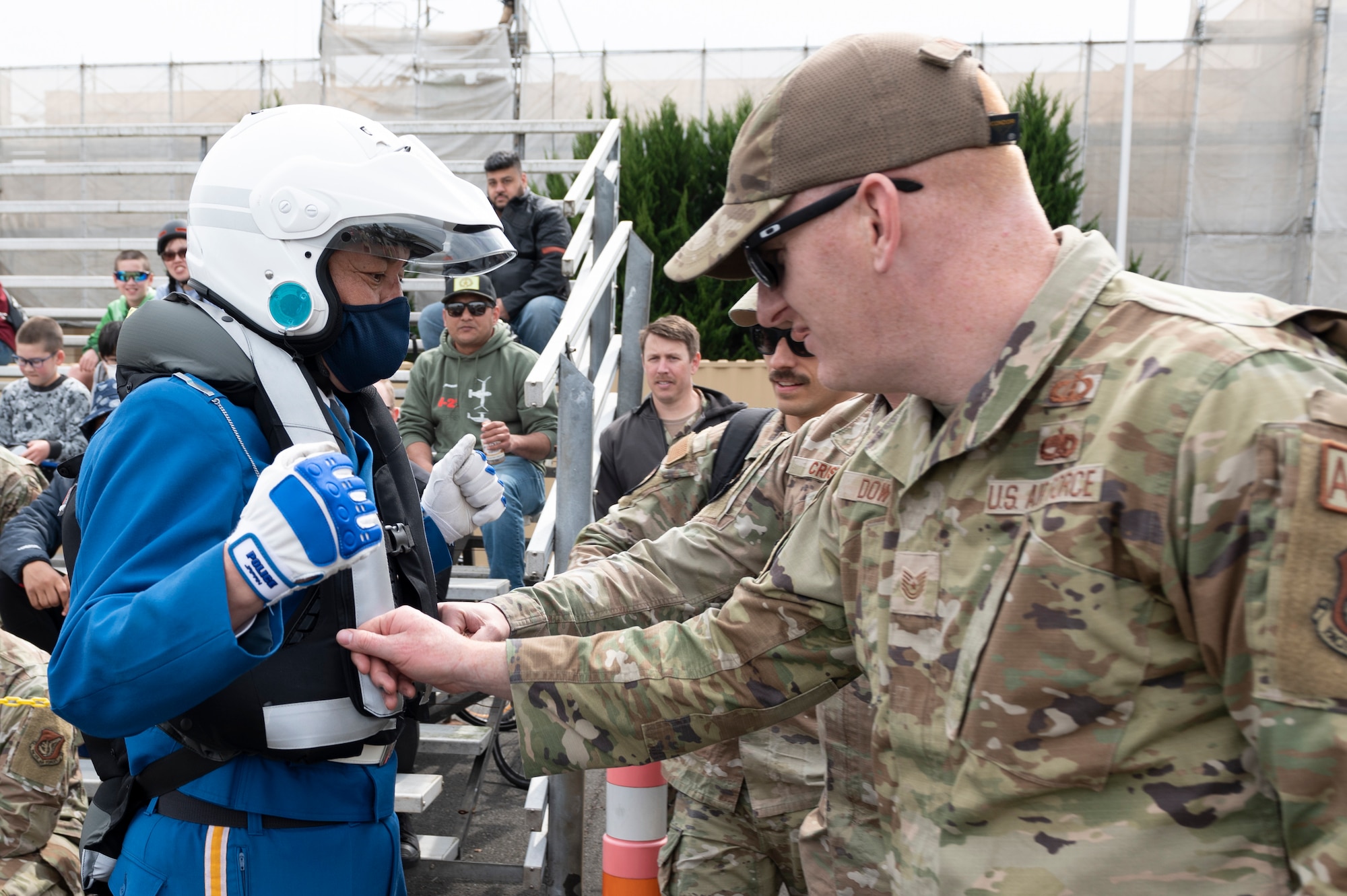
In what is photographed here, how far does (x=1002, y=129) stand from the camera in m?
1.43

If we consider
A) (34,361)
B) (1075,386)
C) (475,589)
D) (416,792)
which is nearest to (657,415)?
(475,589)

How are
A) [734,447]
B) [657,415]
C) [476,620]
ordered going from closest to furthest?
[476,620] → [734,447] → [657,415]

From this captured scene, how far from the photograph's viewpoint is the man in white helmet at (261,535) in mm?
1604

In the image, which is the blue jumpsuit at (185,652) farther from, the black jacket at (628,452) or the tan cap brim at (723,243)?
the black jacket at (628,452)

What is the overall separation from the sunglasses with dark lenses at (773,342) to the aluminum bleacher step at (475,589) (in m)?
1.84

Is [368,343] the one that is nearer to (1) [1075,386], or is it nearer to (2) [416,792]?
(1) [1075,386]

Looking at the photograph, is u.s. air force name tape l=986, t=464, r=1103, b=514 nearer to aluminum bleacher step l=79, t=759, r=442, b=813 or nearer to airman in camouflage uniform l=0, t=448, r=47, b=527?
aluminum bleacher step l=79, t=759, r=442, b=813

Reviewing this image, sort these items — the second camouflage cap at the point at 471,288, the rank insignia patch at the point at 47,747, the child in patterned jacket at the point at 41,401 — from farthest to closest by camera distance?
the child in patterned jacket at the point at 41,401 < the second camouflage cap at the point at 471,288 < the rank insignia patch at the point at 47,747

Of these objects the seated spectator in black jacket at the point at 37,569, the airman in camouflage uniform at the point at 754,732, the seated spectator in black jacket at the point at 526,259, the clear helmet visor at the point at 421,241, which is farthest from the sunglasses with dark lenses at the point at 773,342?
the seated spectator in black jacket at the point at 526,259

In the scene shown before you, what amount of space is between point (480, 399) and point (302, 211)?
3.54 m

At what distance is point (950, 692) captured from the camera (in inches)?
55.8

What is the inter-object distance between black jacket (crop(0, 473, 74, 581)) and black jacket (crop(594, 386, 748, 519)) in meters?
2.37

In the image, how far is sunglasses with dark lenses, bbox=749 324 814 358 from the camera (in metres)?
3.01

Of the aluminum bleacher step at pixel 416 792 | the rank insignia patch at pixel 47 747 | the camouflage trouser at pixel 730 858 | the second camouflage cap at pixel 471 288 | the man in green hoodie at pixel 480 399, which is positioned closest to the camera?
the camouflage trouser at pixel 730 858
